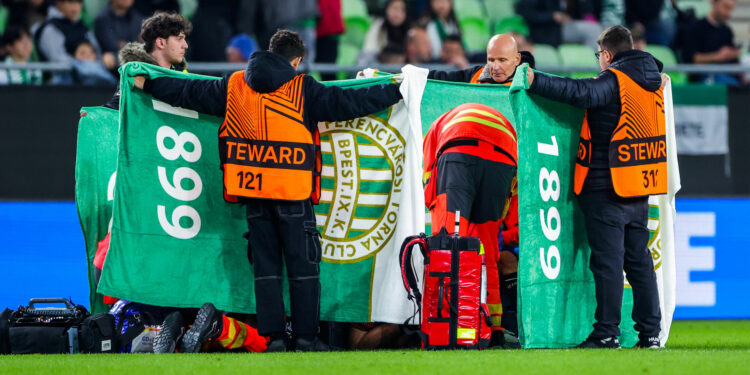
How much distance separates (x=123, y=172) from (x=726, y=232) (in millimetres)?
5773

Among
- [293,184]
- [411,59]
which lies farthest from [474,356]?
[411,59]

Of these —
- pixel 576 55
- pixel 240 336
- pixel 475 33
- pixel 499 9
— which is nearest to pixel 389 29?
pixel 475 33

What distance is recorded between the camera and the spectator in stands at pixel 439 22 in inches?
497

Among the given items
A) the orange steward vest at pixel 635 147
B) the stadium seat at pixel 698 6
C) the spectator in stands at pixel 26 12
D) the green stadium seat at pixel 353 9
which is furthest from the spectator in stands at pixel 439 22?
the orange steward vest at pixel 635 147

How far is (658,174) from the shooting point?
22.8 feet

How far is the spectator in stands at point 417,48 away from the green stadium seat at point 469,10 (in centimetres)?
160

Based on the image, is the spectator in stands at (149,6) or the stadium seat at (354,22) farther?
A: the stadium seat at (354,22)

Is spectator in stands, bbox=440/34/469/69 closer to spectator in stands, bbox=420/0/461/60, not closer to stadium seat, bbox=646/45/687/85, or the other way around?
spectator in stands, bbox=420/0/461/60

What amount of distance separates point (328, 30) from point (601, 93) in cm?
579

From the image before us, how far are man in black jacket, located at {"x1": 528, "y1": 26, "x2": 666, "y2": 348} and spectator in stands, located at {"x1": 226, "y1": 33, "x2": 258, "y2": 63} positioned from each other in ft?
16.7

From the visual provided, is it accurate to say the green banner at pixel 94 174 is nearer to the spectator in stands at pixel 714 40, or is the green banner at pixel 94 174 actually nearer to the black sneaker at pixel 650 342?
the black sneaker at pixel 650 342

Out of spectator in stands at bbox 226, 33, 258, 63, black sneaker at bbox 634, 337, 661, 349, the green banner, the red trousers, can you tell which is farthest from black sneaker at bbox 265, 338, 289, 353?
spectator in stands at bbox 226, 33, 258, 63

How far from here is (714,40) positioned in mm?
13172

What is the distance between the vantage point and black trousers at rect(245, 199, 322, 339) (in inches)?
265
